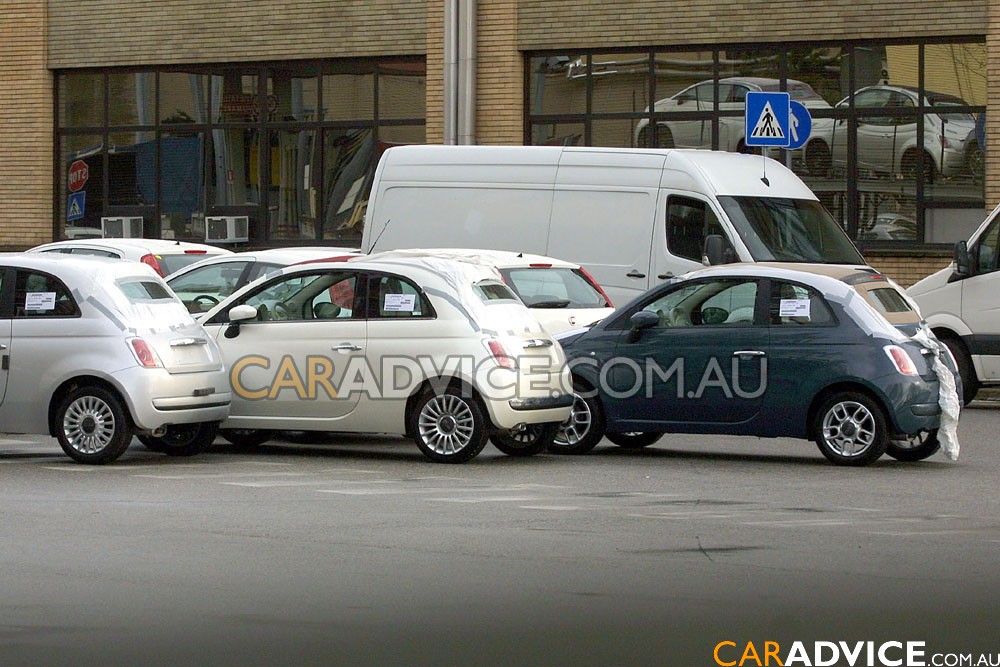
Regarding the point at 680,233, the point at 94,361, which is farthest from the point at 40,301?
the point at 680,233

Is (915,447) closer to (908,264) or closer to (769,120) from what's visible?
(769,120)

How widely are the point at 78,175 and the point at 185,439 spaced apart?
17.0 m

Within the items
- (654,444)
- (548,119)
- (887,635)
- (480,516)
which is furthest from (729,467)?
(548,119)

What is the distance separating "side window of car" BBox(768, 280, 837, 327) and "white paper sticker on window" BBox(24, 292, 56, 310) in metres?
5.42

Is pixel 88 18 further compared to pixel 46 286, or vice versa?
pixel 88 18

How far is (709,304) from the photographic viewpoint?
44.9 ft

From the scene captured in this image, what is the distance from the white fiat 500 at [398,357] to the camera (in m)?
13.2

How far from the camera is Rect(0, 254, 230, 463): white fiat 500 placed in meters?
13.0

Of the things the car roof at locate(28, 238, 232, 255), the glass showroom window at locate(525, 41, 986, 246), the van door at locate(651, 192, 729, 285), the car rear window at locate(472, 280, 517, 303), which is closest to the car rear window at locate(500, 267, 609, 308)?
the car rear window at locate(472, 280, 517, 303)

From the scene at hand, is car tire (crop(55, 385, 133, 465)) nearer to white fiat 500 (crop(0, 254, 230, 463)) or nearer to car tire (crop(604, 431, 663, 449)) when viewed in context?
white fiat 500 (crop(0, 254, 230, 463))

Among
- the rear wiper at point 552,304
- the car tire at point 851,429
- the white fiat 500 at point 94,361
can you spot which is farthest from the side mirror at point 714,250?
the white fiat 500 at point 94,361

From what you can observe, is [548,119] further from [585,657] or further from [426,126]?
[585,657]

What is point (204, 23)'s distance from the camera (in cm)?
2848

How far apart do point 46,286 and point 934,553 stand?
7.29 meters
